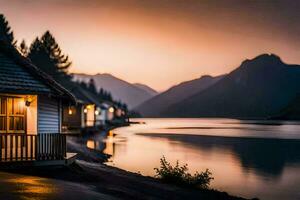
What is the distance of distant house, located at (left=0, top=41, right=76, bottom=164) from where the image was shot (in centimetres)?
1945

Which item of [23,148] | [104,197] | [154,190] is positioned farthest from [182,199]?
[23,148]

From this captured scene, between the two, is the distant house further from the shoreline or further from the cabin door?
the shoreline

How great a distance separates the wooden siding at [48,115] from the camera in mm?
22231

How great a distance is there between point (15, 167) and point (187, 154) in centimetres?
3313

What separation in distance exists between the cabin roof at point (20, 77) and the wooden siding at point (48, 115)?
1.38 meters

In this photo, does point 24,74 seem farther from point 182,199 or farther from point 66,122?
point 66,122

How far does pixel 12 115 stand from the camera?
2073 cm

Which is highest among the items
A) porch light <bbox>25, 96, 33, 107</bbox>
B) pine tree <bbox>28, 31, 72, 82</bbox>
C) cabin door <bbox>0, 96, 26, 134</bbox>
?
pine tree <bbox>28, 31, 72, 82</bbox>

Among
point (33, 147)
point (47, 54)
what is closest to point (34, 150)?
point (33, 147)

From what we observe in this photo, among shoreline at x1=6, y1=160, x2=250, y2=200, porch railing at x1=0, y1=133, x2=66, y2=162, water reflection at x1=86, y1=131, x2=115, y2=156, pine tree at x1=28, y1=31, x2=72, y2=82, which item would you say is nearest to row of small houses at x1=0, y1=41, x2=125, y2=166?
porch railing at x1=0, y1=133, x2=66, y2=162

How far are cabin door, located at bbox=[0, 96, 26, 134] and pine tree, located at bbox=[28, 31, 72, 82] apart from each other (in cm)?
9139

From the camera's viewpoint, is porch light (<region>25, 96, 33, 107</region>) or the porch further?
porch light (<region>25, 96, 33, 107</region>)

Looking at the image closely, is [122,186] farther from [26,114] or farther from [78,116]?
[78,116]

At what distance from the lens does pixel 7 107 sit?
67.4 feet
